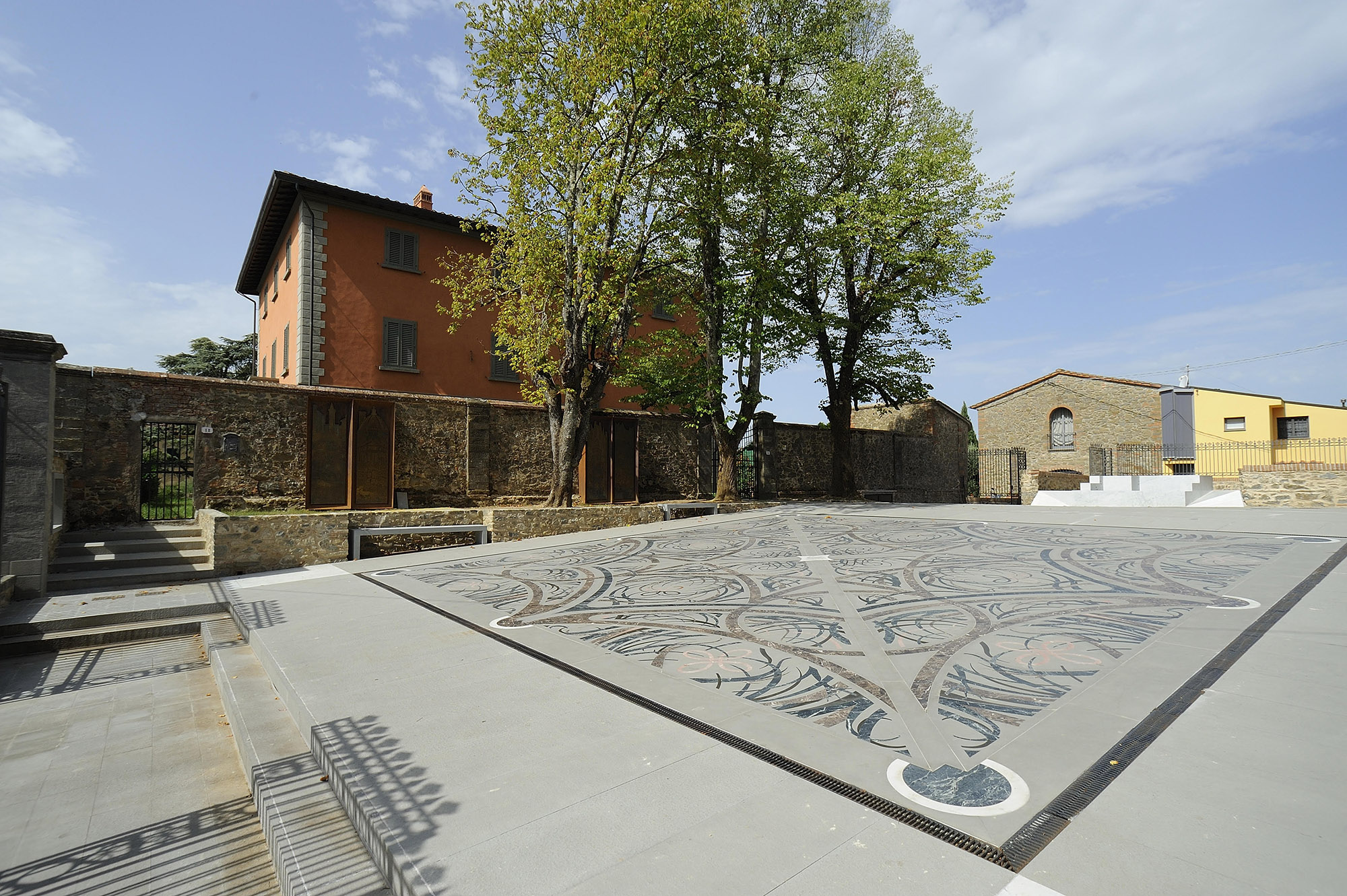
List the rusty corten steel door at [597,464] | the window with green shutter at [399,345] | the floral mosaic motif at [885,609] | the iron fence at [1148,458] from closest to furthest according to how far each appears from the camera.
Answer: the floral mosaic motif at [885,609] → the rusty corten steel door at [597,464] → the window with green shutter at [399,345] → the iron fence at [1148,458]

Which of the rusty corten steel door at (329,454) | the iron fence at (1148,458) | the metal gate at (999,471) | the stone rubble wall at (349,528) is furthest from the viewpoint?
the metal gate at (999,471)

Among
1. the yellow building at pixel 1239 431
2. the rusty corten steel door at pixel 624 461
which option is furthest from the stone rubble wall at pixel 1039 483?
the rusty corten steel door at pixel 624 461

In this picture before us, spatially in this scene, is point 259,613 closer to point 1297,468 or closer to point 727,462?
point 727,462

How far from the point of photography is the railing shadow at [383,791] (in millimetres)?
2035

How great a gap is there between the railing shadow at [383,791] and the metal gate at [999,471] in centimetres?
2588

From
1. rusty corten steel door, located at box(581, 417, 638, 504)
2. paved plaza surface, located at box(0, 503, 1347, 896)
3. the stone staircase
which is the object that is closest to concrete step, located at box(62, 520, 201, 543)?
the stone staircase

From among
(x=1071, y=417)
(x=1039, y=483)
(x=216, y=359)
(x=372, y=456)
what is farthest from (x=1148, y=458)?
(x=216, y=359)

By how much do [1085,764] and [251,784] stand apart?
3.56 metres

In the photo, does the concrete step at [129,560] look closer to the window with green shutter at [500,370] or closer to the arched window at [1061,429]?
the window with green shutter at [500,370]

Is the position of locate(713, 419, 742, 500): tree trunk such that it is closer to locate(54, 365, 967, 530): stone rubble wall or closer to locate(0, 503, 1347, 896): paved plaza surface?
locate(54, 365, 967, 530): stone rubble wall

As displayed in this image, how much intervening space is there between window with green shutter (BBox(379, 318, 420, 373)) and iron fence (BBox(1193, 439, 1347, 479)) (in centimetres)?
2479

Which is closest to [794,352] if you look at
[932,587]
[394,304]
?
[394,304]

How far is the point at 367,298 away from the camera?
47.8ft

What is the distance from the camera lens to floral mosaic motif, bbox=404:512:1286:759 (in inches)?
119
